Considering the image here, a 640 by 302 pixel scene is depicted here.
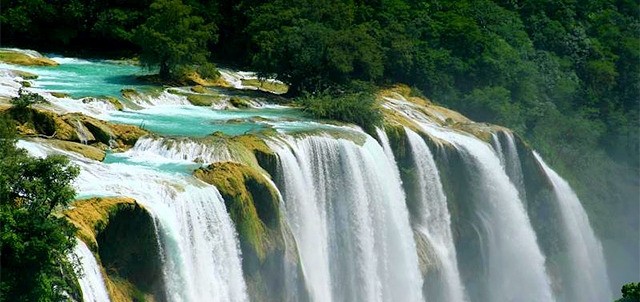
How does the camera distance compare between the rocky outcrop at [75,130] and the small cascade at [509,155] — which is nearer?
the rocky outcrop at [75,130]

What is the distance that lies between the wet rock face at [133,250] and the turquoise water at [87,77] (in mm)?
12753

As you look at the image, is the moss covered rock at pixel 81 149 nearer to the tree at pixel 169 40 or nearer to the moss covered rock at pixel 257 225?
the moss covered rock at pixel 257 225

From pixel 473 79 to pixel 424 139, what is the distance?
50.2ft

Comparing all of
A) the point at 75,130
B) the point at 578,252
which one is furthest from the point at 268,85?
the point at 75,130

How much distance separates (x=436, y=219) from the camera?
3419cm

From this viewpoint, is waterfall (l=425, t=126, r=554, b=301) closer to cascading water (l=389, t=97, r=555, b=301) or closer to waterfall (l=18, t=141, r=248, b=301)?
cascading water (l=389, t=97, r=555, b=301)

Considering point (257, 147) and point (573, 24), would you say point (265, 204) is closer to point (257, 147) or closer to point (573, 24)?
point (257, 147)

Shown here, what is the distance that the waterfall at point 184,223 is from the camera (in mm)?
20422

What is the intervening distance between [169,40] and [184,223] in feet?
61.6

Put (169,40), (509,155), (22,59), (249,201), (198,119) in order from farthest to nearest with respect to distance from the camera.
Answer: (22,59), (509,155), (169,40), (198,119), (249,201)

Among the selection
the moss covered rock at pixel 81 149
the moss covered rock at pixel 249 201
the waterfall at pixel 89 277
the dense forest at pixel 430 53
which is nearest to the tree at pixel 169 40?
the dense forest at pixel 430 53

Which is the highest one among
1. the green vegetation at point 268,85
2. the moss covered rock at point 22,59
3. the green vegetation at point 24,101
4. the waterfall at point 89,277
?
the green vegetation at point 268,85

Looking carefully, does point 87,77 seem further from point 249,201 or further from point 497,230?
point 249,201

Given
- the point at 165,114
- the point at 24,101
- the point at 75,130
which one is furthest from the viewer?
the point at 165,114
